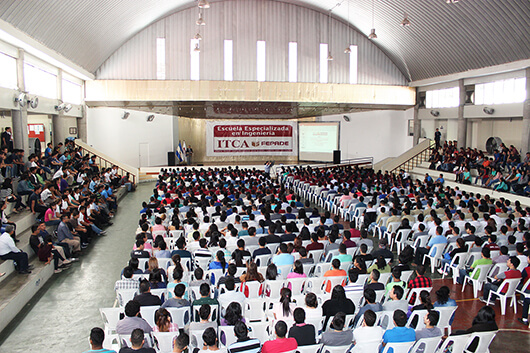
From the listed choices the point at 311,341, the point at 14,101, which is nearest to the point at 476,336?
the point at 311,341

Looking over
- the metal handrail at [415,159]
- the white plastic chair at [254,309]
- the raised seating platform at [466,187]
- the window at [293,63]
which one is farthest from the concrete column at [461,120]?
the white plastic chair at [254,309]

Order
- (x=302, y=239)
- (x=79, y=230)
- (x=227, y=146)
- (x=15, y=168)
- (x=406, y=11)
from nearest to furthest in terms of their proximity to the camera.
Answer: (x=302, y=239)
(x=79, y=230)
(x=15, y=168)
(x=406, y=11)
(x=227, y=146)

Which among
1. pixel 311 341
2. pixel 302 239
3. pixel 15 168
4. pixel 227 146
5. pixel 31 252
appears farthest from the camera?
pixel 227 146

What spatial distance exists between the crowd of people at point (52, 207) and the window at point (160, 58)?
947cm

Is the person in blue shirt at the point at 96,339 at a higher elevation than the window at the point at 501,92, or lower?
lower

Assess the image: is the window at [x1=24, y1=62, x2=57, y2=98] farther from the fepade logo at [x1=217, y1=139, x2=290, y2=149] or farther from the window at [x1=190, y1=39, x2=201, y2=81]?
the fepade logo at [x1=217, y1=139, x2=290, y2=149]

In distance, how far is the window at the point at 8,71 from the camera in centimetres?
1323

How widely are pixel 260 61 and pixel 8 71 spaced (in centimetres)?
1442

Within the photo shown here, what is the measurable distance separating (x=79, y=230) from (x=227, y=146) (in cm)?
1769

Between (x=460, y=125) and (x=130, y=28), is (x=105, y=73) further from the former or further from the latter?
(x=460, y=125)

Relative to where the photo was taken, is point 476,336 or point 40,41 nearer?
point 476,336

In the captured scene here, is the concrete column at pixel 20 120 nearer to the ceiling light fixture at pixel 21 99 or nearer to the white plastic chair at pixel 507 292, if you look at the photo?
the ceiling light fixture at pixel 21 99

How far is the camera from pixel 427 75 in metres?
24.4

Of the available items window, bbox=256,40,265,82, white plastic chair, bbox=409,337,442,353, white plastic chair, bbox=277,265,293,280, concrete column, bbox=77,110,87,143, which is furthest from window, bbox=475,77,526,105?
concrete column, bbox=77,110,87,143
